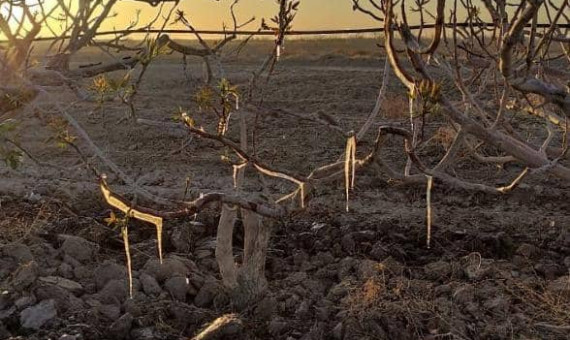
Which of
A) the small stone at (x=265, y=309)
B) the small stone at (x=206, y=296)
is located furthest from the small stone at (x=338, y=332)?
the small stone at (x=206, y=296)

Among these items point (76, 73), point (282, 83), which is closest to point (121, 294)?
point (76, 73)

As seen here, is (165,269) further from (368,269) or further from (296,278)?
(368,269)

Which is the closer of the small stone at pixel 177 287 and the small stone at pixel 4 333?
the small stone at pixel 4 333

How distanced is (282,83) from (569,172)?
1071 cm

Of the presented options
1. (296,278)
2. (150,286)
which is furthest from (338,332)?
(150,286)

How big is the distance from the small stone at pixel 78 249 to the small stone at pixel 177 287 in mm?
654

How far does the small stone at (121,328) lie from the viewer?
3508mm

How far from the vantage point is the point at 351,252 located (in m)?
4.70

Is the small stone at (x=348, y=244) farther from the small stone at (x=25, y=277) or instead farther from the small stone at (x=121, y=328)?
the small stone at (x=25, y=277)

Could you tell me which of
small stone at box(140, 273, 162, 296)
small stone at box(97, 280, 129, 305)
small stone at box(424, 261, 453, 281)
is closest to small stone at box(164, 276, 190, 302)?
small stone at box(140, 273, 162, 296)

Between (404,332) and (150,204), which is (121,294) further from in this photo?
(150,204)

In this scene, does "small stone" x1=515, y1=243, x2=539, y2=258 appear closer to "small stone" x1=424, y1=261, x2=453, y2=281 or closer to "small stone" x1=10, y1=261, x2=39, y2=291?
"small stone" x1=424, y1=261, x2=453, y2=281

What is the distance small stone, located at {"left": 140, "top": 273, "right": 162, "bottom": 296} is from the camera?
157 inches

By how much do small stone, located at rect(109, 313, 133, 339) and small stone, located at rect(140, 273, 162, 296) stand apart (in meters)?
0.42
